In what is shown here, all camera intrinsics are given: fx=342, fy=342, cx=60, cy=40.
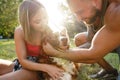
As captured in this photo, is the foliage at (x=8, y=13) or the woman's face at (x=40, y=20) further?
the foliage at (x=8, y=13)

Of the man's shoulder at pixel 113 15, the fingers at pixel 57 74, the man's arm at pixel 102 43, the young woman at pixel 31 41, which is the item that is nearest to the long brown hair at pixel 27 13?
the young woman at pixel 31 41

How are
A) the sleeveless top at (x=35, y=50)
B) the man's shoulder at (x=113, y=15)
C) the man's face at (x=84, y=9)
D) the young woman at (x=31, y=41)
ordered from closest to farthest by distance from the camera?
1. the man's shoulder at (x=113, y=15)
2. the man's face at (x=84, y=9)
3. the young woman at (x=31, y=41)
4. the sleeveless top at (x=35, y=50)

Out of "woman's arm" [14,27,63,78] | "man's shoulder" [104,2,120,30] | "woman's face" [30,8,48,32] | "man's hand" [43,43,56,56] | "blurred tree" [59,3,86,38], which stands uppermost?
"man's shoulder" [104,2,120,30]

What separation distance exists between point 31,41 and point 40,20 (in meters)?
0.32

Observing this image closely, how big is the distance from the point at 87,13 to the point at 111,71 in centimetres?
152

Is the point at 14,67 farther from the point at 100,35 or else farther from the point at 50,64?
the point at 100,35

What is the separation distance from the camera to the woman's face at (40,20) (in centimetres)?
380

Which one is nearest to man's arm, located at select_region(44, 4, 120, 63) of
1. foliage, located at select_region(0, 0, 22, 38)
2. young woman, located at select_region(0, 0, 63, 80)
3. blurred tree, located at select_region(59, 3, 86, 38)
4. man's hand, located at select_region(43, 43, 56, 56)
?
man's hand, located at select_region(43, 43, 56, 56)

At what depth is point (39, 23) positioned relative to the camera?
3.83m

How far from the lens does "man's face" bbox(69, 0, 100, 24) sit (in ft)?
10.5

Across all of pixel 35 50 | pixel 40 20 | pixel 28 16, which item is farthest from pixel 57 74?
pixel 28 16

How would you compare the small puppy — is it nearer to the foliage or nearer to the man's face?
the man's face

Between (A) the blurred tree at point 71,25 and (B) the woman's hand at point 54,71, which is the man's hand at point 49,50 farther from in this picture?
(A) the blurred tree at point 71,25

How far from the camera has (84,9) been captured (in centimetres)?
324
